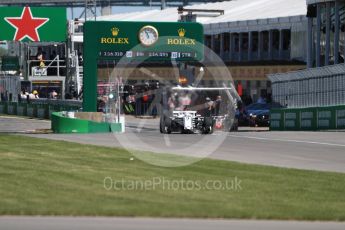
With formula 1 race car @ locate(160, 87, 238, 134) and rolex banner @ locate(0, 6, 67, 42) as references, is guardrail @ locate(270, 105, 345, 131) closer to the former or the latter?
formula 1 race car @ locate(160, 87, 238, 134)

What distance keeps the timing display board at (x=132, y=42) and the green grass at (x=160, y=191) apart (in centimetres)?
1813

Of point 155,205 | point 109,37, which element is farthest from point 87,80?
point 155,205

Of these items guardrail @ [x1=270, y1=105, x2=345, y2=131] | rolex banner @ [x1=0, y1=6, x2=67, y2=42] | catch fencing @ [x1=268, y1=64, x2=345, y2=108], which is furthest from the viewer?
rolex banner @ [x1=0, y1=6, x2=67, y2=42]

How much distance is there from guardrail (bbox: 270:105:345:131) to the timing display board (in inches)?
219

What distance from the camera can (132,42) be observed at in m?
40.4

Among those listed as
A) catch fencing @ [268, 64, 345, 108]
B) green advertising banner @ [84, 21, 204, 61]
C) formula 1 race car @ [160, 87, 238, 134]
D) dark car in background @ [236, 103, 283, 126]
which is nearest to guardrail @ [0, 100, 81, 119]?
dark car in background @ [236, 103, 283, 126]

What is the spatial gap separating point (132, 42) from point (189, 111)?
502 cm

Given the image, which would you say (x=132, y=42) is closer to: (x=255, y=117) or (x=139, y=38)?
(x=139, y=38)

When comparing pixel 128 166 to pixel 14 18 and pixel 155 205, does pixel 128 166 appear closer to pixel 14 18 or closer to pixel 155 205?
pixel 155 205

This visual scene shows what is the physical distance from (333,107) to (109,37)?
9.80 metres

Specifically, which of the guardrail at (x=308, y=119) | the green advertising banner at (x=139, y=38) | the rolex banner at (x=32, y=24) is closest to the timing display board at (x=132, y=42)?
the green advertising banner at (x=139, y=38)

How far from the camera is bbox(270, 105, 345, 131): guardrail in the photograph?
39781 mm

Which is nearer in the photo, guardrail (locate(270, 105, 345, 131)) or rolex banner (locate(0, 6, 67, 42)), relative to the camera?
guardrail (locate(270, 105, 345, 131))

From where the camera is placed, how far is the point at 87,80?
134ft
